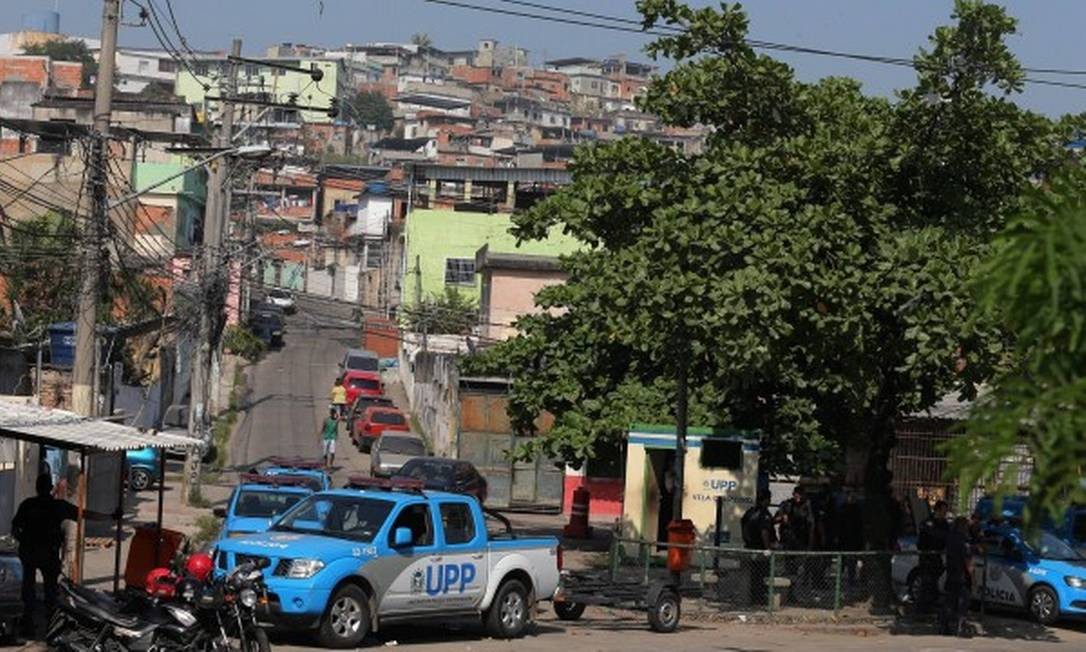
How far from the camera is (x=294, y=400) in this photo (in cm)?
7344

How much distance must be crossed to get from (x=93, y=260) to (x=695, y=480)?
11135 mm

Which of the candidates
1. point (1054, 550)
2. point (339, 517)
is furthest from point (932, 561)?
point (339, 517)

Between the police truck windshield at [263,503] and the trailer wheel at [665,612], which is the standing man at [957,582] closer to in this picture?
the trailer wheel at [665,612]

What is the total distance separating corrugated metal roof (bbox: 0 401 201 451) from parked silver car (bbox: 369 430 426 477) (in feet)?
86.3

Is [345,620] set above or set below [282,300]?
below

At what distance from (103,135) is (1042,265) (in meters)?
20.5

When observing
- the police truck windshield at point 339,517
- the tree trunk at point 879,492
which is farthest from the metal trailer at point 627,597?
the tree trunk at point 879,492

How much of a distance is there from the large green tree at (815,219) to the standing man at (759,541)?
5.92 feet

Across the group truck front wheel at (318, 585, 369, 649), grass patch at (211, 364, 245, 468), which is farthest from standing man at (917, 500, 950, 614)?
grass patch at (211, 364, 245, 468)

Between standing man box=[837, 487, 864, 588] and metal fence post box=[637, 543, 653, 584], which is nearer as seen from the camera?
metal fence post box=[637, 543, 653, 584]

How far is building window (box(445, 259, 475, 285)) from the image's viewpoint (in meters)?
84.6

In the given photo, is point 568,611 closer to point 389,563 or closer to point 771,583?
point 771,583

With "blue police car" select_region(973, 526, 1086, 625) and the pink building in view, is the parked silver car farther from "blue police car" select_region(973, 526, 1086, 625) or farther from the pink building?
"blue police car" select_region(973, 526, 1086, 625)

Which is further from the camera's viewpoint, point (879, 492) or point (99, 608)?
point (879, 492)
